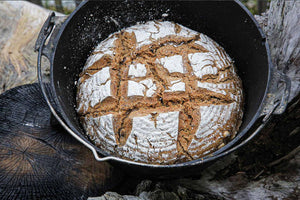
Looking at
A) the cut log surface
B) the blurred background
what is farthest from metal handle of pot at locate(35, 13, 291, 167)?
the blurred background

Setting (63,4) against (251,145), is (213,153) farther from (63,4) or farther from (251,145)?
(63,4)

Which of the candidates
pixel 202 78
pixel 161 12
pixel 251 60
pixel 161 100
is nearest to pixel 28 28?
pixel 161 12

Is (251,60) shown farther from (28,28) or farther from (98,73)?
(28,28)

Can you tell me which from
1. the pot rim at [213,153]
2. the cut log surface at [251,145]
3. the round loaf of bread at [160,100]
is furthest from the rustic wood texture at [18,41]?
the round loaf of bread at [160,100]

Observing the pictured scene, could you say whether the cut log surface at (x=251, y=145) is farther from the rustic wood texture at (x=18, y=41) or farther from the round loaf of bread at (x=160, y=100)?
the round loaf of bread at (x=160, y=100)

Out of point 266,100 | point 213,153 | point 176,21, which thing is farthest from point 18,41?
point 266,100

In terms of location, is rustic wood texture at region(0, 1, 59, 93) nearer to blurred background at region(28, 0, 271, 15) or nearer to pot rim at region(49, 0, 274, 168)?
pot rim at region(49, 0, 274, 168)
